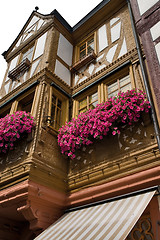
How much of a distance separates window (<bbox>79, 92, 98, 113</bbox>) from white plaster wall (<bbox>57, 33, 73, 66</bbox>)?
7.35ft

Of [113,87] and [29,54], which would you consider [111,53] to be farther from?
[29,54]

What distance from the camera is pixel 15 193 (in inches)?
175

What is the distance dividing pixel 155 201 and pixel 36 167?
245 centimetres

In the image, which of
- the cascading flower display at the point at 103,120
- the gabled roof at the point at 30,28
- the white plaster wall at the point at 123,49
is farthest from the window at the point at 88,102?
the gabled roof at the point at 30,28

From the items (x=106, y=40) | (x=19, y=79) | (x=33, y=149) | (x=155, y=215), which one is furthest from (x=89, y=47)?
(x=155, y=215)

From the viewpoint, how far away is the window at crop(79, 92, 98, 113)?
6523 millimetres

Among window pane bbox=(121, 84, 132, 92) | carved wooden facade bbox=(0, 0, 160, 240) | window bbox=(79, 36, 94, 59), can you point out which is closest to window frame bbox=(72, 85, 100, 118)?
carved wooden facade bbox=(0, 0, 160, 240)

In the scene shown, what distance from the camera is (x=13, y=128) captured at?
5.36m

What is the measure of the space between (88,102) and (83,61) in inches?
75.9

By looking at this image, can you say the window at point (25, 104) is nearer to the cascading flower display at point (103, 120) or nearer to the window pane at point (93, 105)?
the window pane at point (93, 105)

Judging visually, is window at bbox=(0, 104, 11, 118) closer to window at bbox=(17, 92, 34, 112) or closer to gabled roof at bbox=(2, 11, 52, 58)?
window at bbox=(17, 92, 34, 112)

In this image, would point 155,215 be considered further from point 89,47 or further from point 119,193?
point 89,47

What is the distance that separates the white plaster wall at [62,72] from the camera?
296 inches

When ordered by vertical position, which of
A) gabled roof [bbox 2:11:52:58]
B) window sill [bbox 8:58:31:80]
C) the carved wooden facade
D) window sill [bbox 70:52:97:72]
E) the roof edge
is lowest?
the carved wooden facade
